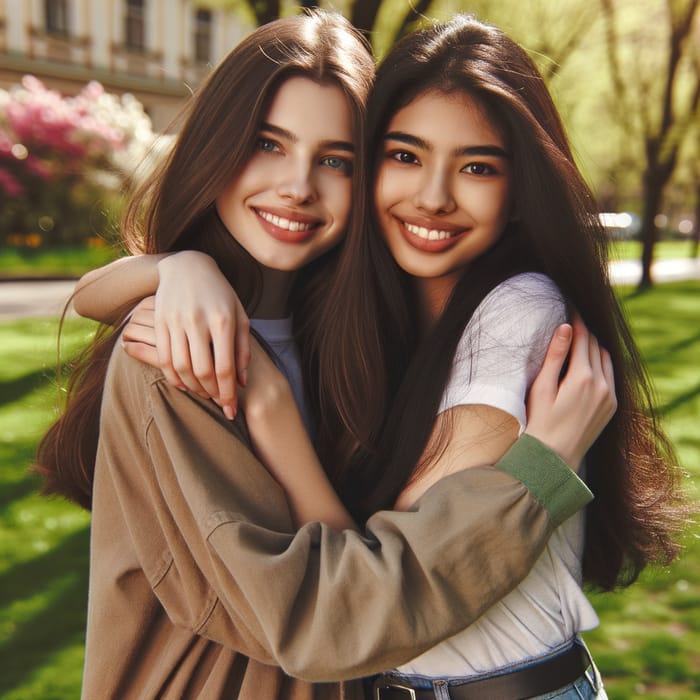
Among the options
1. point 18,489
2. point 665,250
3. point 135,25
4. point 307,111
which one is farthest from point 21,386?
point 665,250

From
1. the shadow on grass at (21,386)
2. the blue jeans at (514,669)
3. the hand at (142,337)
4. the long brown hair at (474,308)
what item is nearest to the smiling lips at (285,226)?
the long brown hair at (474,308)

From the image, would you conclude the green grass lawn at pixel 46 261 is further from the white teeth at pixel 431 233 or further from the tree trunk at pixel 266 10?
the white teeth at pixel 431 233

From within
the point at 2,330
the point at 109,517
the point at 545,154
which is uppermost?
the point at 545,154

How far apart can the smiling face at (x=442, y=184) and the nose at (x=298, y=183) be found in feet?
0.55

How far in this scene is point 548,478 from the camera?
1.55 metres

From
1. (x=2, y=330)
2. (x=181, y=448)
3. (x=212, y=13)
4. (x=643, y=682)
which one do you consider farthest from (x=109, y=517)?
(x=212, y=13)

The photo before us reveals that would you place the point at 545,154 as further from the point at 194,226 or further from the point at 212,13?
the point at 212,13

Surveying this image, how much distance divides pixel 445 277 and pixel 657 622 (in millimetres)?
3102

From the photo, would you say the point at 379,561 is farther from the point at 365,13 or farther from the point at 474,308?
the point at 365,13

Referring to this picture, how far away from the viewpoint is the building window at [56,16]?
2459 centimetres

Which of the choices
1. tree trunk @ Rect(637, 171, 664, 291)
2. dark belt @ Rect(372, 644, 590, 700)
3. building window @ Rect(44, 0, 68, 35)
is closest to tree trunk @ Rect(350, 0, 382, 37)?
dark belt @ Rect(372, 644, 590, 700)

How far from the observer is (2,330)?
35.9ft

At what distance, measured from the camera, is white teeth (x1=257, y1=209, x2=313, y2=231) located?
201 centimetres

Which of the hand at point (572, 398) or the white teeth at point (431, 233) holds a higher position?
the white teeth at point (431, 233)
